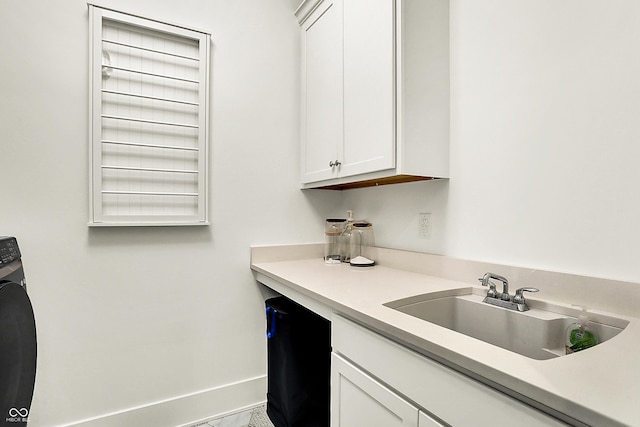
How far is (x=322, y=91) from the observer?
6.15ft

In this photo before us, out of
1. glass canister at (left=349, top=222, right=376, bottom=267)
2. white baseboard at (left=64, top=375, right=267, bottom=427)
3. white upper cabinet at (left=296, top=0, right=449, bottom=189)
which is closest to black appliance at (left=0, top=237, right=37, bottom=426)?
white baseboard at (left=64, top=375, right=267, bottom=427)

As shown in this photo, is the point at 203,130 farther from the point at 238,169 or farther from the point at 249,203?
the point at 249,203

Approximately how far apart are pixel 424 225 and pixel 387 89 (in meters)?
0.67

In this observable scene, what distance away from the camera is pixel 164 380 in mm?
1759

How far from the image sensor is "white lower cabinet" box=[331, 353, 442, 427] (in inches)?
33.1

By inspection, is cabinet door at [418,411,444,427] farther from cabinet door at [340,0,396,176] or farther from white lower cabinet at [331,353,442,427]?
cabinet door at [340,0,396,176]

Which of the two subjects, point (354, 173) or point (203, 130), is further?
point (203, 130)

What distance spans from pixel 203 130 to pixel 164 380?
1.35m

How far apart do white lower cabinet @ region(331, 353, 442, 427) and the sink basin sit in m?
0.25

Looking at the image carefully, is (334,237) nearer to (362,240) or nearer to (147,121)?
(362,240)

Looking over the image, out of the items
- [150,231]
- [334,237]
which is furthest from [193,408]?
[334,237]

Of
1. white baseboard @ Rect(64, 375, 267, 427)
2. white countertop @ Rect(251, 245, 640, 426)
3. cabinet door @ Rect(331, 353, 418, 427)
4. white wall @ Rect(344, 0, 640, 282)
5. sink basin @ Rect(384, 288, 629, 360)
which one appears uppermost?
white wall @ Rect(344, 0, 640, 282)

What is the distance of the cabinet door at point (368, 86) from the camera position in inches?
55.1

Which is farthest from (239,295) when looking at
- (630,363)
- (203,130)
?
(630,363)
